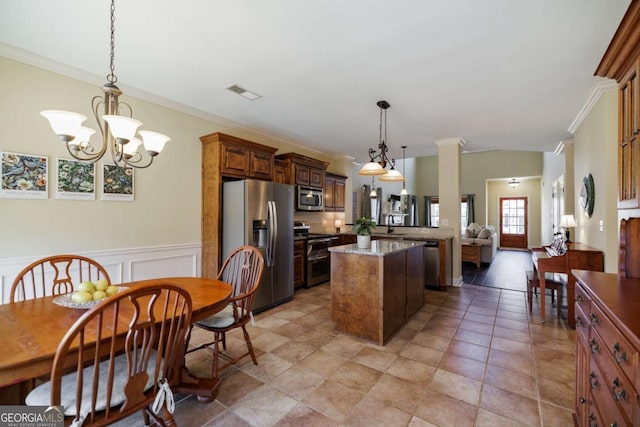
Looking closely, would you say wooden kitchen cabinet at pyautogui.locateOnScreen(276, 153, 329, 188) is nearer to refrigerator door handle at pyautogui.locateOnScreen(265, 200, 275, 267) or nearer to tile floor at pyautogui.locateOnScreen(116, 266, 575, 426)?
refrigerator door handle at pyautogui.locateOnScreen(265, 200, 275, 267)

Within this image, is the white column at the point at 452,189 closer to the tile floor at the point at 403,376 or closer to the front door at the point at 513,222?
the tile floor at the point at 403,376

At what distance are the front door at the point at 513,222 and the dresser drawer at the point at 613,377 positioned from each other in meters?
11.5

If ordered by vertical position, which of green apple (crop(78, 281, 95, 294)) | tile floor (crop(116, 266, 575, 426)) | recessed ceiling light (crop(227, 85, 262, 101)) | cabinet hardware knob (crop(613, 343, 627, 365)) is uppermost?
recessed ceiling light (crop(227, 85, 262, 101))

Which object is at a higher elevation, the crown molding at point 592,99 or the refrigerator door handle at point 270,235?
the crown molding at point 592,99

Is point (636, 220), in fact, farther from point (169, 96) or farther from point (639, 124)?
point (169, 96)

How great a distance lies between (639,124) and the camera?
4.77 ft

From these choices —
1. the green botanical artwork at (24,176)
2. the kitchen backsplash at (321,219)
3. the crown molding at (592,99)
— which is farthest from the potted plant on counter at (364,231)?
the green botanical artwork at (24,176)

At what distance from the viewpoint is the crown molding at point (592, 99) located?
2.79m

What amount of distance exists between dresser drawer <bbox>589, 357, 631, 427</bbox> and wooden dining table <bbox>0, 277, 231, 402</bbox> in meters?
1.89

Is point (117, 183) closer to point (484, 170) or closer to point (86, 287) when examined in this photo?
point (86, 287)

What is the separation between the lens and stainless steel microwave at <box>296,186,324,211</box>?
16.7ft

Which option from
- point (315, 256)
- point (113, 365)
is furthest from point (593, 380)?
point (315, 256)

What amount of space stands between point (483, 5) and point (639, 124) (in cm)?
112

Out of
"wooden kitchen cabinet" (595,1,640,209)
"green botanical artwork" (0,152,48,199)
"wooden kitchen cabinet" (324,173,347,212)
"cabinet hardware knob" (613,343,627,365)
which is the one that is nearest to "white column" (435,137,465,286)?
"wooden kitchen cabinet" (324,173,347,212)
